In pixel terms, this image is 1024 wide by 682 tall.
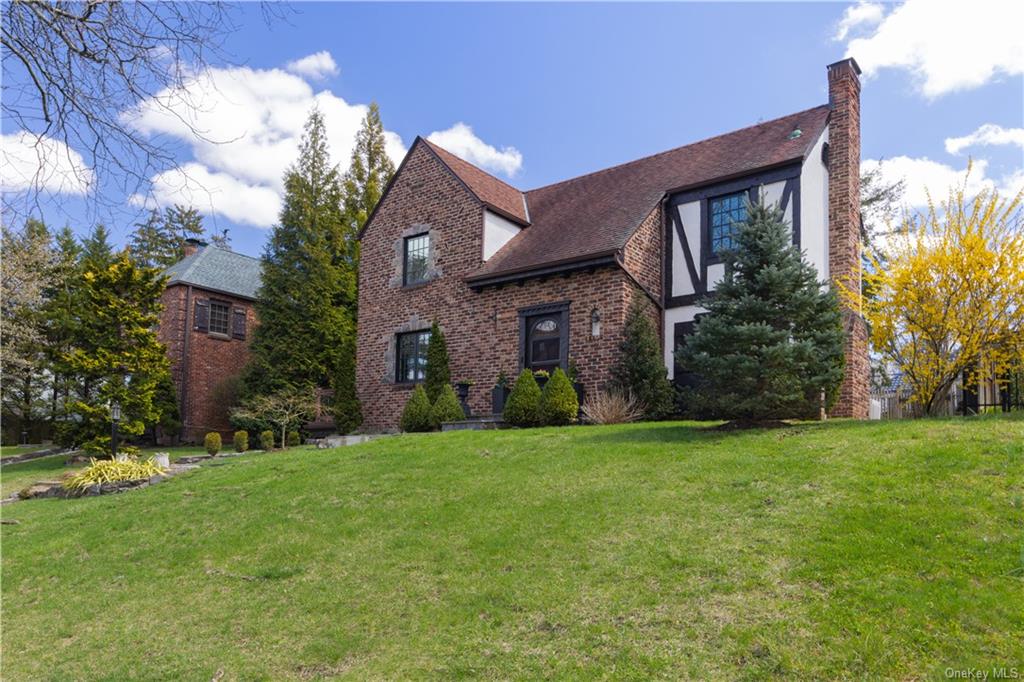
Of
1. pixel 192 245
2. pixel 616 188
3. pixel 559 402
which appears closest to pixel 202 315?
pixel 192 245

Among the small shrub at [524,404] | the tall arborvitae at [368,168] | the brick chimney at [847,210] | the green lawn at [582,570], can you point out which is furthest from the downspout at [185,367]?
the brick chimney at [847,210]

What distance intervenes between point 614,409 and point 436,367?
5373 millimetres

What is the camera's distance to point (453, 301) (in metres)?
18.1

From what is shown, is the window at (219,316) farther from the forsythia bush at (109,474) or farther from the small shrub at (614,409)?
the small shrub at (614,409)

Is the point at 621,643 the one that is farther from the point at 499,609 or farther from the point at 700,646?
the point at 499,609

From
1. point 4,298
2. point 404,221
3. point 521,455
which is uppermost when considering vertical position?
point 404,221

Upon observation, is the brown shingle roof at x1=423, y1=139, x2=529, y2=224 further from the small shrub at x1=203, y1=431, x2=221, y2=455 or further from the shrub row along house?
the small shrub at x1=203, y1=431, x2=221, y2=455

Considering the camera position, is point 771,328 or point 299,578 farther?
point 771,328

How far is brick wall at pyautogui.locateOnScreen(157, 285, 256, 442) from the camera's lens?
2536 cm

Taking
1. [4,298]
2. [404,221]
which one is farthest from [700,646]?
[4,298]

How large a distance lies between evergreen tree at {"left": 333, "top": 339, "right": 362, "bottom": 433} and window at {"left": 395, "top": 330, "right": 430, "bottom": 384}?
1492 millimetres

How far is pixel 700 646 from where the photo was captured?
4.80 m

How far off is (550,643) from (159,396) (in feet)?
75.2

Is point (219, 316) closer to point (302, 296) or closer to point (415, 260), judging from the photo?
point (302, 296)
